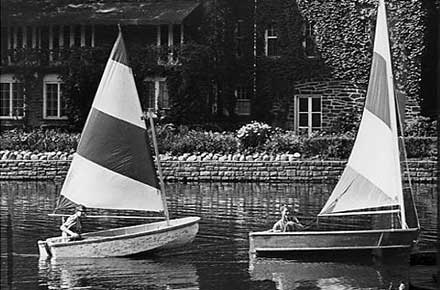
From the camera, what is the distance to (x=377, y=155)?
34.2 feet

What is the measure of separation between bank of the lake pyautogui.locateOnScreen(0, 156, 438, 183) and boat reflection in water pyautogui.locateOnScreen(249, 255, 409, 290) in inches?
294

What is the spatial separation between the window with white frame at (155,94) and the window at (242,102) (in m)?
1.59

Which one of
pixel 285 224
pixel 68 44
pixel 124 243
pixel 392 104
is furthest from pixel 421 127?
pixel 124 243

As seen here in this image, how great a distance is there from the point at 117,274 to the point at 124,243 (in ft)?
1.86

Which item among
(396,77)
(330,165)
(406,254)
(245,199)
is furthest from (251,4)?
(406,254)

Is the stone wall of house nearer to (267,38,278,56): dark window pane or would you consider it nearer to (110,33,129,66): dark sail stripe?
(267,38,278,56): dark window pane

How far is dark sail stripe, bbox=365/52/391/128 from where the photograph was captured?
34.7ft

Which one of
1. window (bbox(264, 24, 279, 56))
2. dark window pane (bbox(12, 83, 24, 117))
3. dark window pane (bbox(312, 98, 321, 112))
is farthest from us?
window (bbox(264, 24, 279, 56))

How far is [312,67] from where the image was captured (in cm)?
2197

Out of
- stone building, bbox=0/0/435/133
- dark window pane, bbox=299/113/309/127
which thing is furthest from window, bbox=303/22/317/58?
Result: dark window pane, bbox=299/113/309/127

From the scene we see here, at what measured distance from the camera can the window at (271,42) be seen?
72.2 ft

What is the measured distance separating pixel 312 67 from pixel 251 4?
1915mm

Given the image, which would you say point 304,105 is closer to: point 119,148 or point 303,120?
point 303,120

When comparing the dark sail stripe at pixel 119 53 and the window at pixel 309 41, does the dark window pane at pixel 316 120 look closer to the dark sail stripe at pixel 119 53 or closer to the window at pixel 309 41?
the window at pixel 309 41
